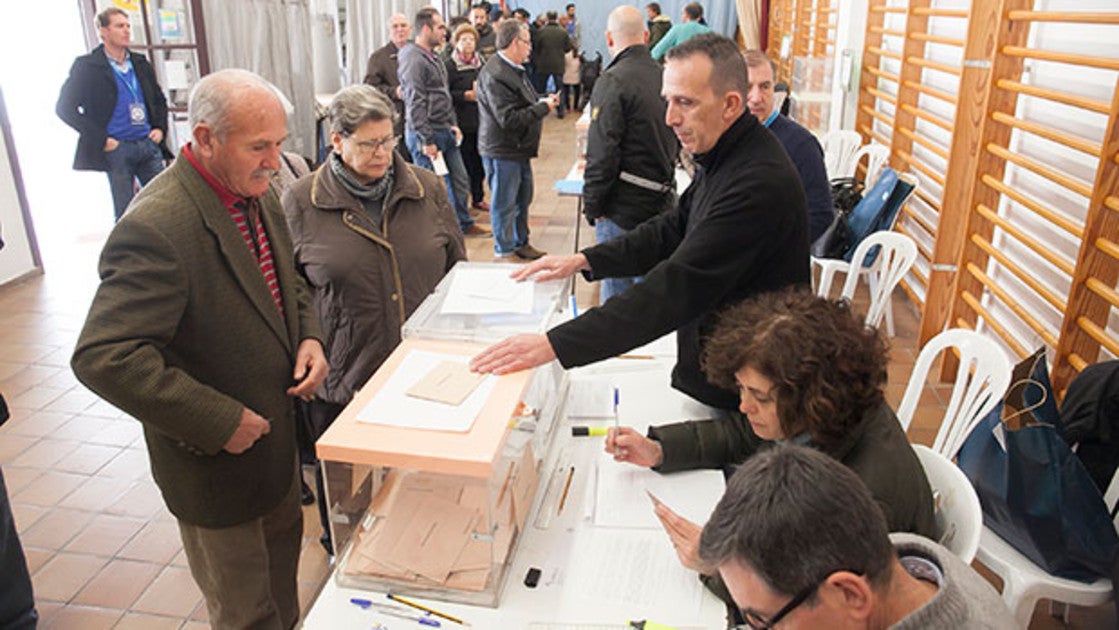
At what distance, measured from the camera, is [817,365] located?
150 cm

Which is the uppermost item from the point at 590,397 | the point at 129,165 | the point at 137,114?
the point at 137,114

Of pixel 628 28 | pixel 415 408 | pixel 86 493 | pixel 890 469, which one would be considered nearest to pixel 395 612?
pixel 415 408

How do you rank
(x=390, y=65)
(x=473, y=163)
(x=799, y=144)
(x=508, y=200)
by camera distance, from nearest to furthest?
1. (x=799, y=144)
2. (x=508, y=200)
3. (x=390, y=65)
4. (x=473, y=163)

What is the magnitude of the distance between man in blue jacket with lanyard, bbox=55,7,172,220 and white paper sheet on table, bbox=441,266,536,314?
4.24 meters

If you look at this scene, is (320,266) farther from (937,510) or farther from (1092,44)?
(1092,44)

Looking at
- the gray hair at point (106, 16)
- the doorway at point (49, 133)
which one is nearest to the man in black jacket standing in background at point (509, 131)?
the gray hair at point (106, 16)

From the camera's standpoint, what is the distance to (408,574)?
1.54 m

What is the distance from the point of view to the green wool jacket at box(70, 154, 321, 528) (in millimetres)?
1555

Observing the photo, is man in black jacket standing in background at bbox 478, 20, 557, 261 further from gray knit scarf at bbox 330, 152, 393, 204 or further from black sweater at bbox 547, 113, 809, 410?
black sweater at bbox 547, 113, 809, 410

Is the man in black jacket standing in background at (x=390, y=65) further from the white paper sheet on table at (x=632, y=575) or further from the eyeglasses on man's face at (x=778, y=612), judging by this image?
the eyeglasses on man's face at (x=778, y=612)

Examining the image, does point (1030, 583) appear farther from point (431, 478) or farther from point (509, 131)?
point (509, 131)

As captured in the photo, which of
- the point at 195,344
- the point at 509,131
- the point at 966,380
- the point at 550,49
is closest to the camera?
the point at 195,344

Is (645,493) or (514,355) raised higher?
(514,355)

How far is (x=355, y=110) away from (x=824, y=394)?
1.47 metres
